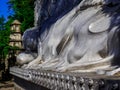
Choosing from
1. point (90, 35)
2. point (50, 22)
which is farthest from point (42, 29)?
point (90, 35)

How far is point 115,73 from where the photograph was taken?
10.4 feet

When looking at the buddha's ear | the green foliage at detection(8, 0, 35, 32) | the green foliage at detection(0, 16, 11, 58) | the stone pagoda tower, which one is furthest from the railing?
the green foliage at detection(8, 0, 35, 32)

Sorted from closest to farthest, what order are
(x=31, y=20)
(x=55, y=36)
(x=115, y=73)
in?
(x=115, y=73) < (x=55, y=36) < (x=31, y=20)

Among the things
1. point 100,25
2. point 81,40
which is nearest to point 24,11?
point 81,40

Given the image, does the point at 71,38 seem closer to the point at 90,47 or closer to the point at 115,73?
the point at 90,47

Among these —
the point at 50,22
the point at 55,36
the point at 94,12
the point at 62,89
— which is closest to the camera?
the point at 62,89

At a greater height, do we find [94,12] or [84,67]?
[94,12]

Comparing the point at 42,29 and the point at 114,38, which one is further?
the point at 42,29

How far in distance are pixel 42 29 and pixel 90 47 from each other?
2554mm

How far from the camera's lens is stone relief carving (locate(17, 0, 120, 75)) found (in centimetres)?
382

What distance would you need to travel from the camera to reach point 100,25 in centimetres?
431

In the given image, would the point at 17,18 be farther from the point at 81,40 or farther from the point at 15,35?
the point at 81,40

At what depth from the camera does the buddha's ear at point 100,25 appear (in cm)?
418

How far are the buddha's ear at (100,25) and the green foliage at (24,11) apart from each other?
13.6m
